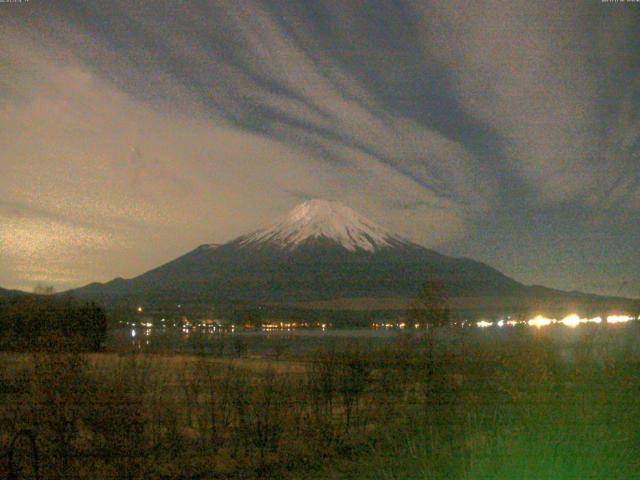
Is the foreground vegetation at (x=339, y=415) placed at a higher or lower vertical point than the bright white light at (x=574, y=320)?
lower

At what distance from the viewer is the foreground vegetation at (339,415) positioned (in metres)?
7.50

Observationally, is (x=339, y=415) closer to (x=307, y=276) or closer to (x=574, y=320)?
(x=574, y=320)

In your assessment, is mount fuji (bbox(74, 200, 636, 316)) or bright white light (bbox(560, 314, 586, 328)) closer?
bright white light (bbox(560, 314, 586, 328))

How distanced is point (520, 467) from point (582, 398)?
367 cm

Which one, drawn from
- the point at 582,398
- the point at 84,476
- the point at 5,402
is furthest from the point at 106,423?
the point at 582,398

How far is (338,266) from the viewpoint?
2842 inches

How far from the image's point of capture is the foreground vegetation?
24.6 feet

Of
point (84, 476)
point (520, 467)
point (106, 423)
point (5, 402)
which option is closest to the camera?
point (520, 467)

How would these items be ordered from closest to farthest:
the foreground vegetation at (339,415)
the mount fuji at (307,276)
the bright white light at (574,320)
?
the foreground vegetation at (339,415), the bright white light at (574,320), the mount fuji at (307,276)

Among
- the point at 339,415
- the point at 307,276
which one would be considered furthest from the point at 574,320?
the point at 307,276

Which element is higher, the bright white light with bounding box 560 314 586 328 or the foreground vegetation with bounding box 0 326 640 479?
the bright white light with bounding box 560 314 586 328

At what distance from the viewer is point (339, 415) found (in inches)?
421

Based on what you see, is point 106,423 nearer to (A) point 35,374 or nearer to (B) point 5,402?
(A) point 35,374

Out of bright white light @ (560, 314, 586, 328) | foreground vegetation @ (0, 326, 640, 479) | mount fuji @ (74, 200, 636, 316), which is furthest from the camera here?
mount fuji @ (74, 200, 636, 316)
